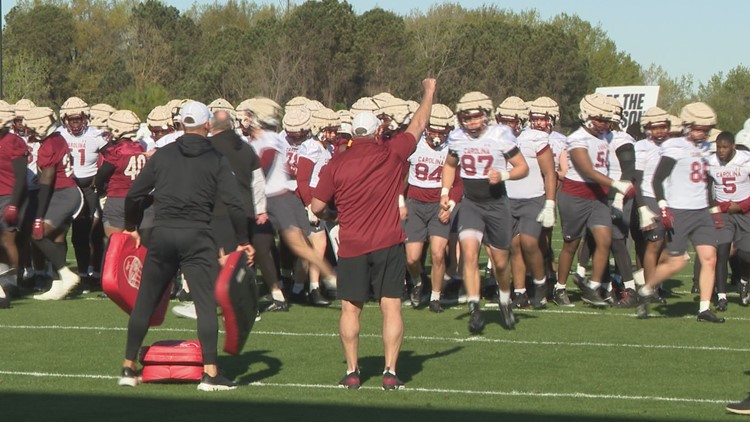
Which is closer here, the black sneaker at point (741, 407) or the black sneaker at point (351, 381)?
the black sneaker at point (741, 407)

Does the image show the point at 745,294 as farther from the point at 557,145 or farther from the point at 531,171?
the point at 531,171

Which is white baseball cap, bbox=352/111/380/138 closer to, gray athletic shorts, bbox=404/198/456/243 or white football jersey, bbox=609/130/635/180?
gray athletic shorts, bbox=404/198/456/243

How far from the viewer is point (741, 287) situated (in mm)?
15898

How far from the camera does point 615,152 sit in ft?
50.1

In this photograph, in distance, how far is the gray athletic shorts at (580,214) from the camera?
15125 mm

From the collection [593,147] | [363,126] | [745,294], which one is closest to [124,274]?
[363,126]

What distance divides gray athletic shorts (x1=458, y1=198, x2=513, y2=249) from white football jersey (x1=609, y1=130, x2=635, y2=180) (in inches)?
93.0

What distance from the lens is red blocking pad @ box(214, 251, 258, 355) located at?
31.6 ft

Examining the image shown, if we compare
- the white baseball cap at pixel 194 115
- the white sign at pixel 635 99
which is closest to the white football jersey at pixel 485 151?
the white baseball cap at pixel 194 115

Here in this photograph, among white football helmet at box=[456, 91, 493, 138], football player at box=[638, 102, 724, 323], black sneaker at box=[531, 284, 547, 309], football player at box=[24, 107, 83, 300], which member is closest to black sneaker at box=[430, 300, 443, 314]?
black sneaker at box=[531, 284, 547, 309]

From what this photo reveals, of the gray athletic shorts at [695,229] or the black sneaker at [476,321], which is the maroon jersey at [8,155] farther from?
the gray athletic shorts at [695,229]

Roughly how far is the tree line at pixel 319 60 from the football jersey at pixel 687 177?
4154 centimetres

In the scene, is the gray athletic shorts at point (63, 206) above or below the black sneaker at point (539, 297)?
above

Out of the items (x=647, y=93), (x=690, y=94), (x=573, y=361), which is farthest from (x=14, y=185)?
(x=690, y=94)
